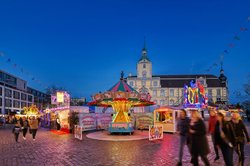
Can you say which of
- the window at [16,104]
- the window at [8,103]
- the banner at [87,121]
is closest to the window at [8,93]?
the window at [8,103]

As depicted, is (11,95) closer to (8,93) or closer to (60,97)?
(8,93)

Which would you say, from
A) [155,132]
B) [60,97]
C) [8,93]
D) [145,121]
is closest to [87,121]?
[60,97]

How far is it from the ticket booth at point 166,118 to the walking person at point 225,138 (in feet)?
45.1

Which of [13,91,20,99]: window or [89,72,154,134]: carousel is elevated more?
[13,91,20,99]: window

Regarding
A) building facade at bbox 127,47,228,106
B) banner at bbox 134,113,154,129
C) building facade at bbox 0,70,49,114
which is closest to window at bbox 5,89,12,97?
building facade at bbox 0,70,49,114

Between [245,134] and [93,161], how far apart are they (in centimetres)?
485

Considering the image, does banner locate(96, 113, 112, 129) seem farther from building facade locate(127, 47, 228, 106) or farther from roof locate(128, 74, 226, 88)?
roof locate(128, 74, 226, 88)

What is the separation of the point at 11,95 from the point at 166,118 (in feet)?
182

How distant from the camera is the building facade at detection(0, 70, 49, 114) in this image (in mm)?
59656

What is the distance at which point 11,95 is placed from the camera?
65.0m

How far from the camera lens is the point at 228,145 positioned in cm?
605

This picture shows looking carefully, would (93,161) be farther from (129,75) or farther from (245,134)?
(129,75)

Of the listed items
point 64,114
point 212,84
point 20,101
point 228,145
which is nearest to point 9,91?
point 20,101

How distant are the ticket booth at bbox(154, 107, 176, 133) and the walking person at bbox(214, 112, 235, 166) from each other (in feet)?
45.1
